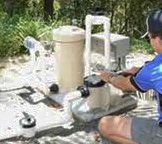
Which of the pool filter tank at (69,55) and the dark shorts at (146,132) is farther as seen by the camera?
the pool filter tank at (69,55)

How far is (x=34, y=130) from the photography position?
14.5 ft

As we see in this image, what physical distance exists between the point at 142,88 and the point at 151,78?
0.17 metres

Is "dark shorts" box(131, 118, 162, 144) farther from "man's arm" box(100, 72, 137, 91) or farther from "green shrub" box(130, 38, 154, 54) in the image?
"green shrub" box(130, 38, 154, 54)

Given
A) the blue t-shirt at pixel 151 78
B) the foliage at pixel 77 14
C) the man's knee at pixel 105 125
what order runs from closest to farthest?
1. the blue t-shirt at pixel 151 78
2. the man's knee at pixel 105 125
3. the foliage at pixel 77 14

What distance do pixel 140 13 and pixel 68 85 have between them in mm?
5088

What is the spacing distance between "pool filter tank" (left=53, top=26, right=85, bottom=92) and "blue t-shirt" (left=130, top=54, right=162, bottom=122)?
147 centimetres

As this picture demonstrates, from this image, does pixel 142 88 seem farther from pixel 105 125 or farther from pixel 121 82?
pixel 105 125

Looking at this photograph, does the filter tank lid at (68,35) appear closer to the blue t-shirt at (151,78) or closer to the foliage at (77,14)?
the blue t-shirt at (151,78)

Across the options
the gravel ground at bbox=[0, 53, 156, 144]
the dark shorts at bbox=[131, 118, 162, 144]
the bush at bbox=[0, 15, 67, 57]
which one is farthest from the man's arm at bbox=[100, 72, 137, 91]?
Answer: the bush at bbox=[0, 15, 67, 57]

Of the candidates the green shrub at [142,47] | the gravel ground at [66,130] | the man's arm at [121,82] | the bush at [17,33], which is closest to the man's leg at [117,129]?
Result: the man's arm at [121,82]

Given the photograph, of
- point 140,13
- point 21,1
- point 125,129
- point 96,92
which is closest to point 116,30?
point 140,13

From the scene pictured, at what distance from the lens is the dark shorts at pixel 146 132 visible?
3670 mm

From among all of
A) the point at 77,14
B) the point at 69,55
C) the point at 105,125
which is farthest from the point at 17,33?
the point at 105,125

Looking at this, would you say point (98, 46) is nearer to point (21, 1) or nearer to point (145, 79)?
point (145, 79)
